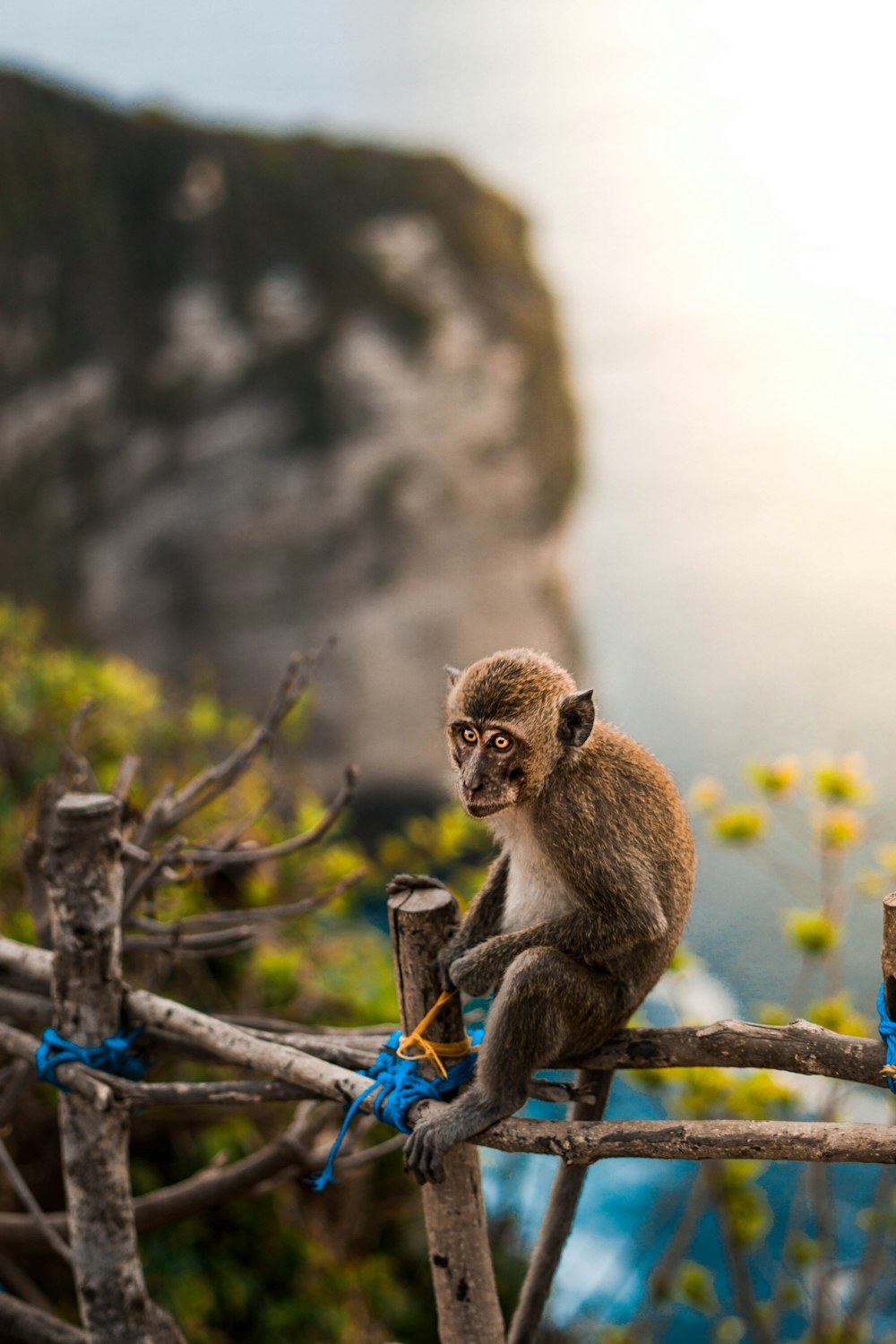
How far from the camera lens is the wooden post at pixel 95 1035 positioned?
6.98 ft

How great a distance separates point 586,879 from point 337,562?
7.70 m

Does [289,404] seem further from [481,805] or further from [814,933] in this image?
[481,805]

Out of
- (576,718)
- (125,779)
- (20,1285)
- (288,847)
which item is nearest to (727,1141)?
(576,718)

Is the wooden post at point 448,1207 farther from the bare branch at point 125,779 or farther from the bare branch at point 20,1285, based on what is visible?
the bare branch at point 20,1285

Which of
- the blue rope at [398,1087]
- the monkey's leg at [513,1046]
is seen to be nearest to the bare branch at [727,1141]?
the monkey's leg at [513,1046]

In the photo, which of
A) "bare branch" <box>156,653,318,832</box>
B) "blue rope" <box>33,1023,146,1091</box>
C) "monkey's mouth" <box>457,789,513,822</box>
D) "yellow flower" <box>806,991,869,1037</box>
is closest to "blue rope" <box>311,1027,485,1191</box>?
"monkey's mouth" <box>457,789,513,822</box>

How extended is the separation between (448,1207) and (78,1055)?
0.72 meters

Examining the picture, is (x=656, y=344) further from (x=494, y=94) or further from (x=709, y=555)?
(x=494, y=94)

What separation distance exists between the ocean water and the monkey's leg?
4.29m

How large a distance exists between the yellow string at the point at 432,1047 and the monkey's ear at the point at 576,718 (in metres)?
0.45

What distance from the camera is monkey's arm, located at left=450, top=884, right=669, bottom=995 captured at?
192 cm

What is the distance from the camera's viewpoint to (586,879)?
1.97 meters

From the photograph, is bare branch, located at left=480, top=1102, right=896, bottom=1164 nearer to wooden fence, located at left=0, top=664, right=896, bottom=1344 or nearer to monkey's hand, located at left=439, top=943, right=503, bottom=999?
wooden fence, located at left=0, top=664, right=896, bottom=1344

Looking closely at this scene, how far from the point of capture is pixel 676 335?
26.2 ft
